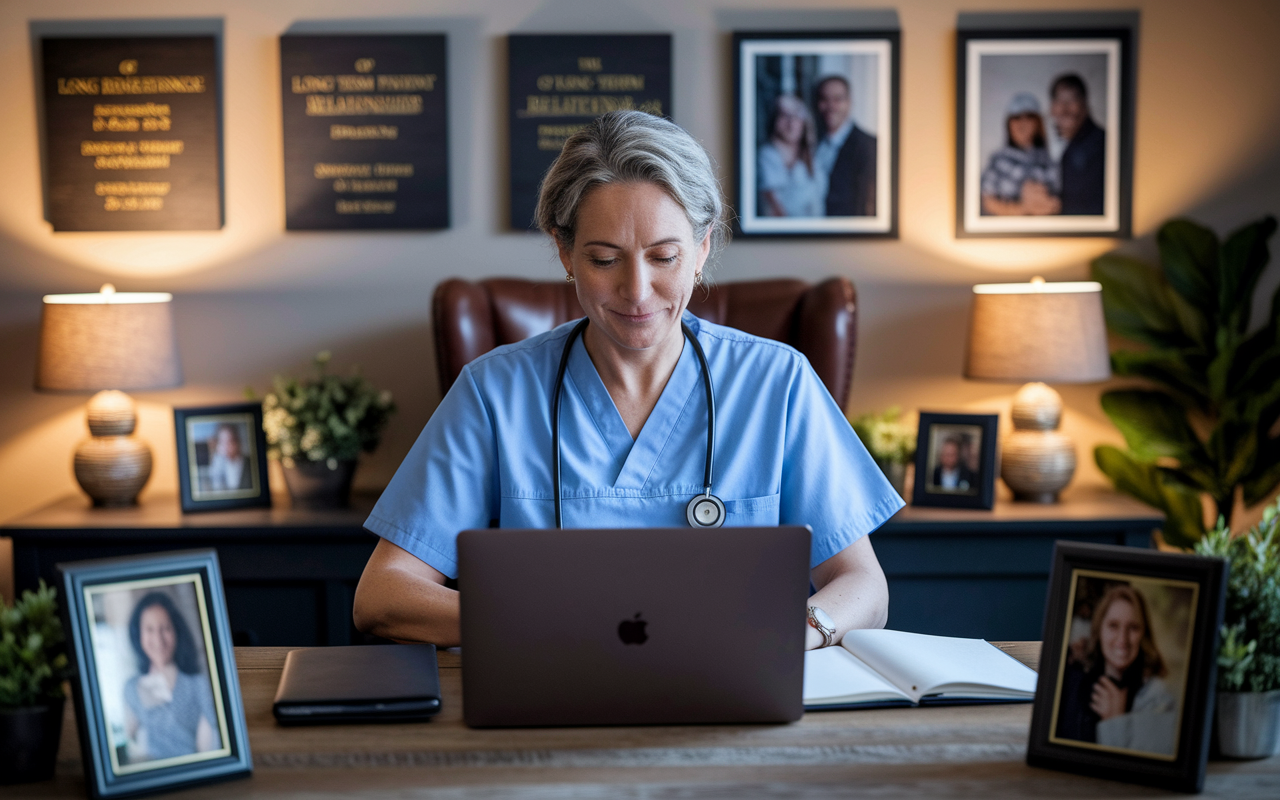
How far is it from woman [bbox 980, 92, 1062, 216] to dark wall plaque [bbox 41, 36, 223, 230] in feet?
7.42

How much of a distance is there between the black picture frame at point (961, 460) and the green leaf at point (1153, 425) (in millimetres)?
571

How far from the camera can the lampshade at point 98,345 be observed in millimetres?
2639

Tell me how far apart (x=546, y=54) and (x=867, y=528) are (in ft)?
6.34

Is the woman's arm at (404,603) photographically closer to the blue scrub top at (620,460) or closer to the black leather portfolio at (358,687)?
the blue scrub top at (620,460)

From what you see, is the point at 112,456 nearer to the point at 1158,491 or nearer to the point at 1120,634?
the point at 1120,634

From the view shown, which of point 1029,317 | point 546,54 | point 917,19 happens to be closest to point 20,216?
point 546,54

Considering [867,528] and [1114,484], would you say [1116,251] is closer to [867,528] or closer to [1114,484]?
[1114,484]

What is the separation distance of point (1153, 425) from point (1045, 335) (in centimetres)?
57

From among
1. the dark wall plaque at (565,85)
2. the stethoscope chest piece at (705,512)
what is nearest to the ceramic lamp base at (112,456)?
the dark wall plaque at (565,85)

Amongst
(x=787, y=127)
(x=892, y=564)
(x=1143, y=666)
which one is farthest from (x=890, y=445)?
(x=1143, y=666)

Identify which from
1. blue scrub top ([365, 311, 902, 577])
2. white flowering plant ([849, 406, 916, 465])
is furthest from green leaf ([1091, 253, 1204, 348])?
blue scrub top ([365, 311, 902, 577])

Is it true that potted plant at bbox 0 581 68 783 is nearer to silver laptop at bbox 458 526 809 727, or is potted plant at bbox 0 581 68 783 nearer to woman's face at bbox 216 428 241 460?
silver laptop at bbox 458 526 809 727

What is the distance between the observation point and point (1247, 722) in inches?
36.0

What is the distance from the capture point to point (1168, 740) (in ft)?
2.85
